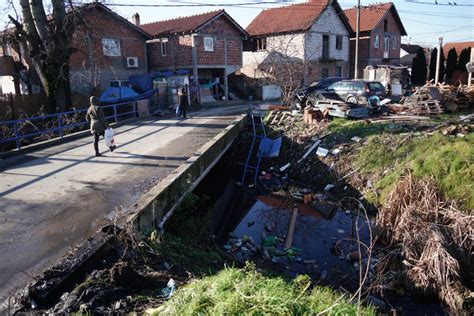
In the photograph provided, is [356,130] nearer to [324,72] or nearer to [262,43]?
[324,72]

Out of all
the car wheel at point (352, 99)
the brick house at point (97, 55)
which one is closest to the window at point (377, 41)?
the brick house at point (97, 55)

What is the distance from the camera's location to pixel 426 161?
10.2 m

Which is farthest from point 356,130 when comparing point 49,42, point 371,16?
point 371,16

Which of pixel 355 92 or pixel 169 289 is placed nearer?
pixel 169 289

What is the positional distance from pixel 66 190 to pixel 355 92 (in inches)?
576

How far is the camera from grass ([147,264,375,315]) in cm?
350

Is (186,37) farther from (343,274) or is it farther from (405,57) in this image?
(405,57)

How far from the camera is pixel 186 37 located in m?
28.1

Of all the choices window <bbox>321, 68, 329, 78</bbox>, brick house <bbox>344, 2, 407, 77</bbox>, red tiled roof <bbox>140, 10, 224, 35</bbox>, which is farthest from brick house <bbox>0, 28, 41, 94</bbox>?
brick house <bbox>344, 2, 407, 77</bbox>

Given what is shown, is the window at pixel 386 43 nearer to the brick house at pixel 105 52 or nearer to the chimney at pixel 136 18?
the chimney at pixel 136 18

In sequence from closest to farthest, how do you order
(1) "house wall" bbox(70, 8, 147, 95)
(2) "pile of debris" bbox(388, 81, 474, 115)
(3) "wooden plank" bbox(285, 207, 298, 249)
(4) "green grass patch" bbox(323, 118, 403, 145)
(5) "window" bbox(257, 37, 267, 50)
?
(3) "wooden plank" bbox(285, 207, 298, 249) → (4) "green grass patch" bbox(323, 118, 403, 145) → (2) "pile of debris" bbox(388, 81, 474, 115) → (1) "house wall" bbox(70, 8, 147, 95) → (5) "window" bbox(257, 37, 267, 50)

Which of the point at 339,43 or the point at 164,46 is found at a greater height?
the point at 339,43

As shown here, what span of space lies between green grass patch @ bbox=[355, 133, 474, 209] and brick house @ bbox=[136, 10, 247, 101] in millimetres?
16843

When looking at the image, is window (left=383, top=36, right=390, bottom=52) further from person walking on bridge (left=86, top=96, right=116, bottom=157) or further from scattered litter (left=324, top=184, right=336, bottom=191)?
person walking on bridge (left=86, top=96, right=116, bottom=157)
